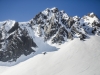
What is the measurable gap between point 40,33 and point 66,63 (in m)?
44.2

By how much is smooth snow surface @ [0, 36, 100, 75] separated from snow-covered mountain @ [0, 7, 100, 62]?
11.2 meters

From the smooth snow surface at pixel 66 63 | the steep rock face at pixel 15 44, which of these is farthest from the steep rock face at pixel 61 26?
the smooth snow surface at pixel 66 63

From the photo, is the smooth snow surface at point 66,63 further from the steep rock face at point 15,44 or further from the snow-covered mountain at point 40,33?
the snow-covered mountain at point 40,33

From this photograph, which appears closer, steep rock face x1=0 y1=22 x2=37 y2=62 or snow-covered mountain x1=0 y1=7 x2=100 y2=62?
steep rock face x1=0 y1=22 x2=37 y2=62

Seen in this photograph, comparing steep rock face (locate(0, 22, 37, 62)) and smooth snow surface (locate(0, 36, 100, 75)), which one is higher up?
steep rock face (locate(0, 22, 37, 62))

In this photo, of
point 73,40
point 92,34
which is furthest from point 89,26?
point 73,40

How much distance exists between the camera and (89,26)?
101688 mm

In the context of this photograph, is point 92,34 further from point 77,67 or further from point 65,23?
point 77,67

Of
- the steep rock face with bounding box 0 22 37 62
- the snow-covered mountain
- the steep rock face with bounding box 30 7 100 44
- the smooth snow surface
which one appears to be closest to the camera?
the smooth snow surface

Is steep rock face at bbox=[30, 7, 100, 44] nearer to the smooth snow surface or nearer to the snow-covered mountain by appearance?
the snow-covered mountain

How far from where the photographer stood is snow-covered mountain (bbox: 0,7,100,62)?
77.0 meters

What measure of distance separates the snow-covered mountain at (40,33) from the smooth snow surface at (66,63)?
11226 millimetres

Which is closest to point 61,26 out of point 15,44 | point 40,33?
point 40,33

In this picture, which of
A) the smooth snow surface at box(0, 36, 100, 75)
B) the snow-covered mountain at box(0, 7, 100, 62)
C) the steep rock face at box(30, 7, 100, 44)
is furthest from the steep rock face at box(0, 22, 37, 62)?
the steep rock face at box(30, 7, 100, 44)
